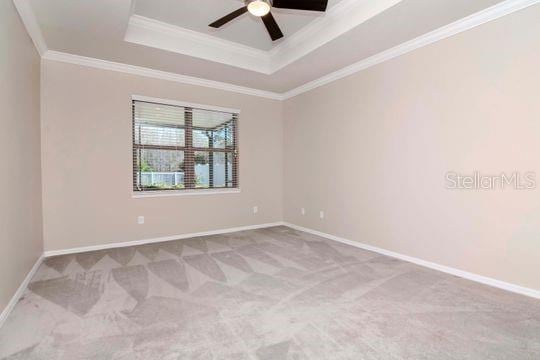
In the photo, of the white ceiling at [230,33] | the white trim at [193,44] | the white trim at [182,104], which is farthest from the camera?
the white trim at [182,104]

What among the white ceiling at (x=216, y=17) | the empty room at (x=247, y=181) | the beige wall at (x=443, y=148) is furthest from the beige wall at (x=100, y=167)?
the beige wall at (x=443, y=148)

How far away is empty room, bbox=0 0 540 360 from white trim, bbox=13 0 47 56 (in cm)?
2

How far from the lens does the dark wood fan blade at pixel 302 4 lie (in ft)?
8.02

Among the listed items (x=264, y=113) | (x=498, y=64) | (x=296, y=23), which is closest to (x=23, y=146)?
(x=296, y=23)

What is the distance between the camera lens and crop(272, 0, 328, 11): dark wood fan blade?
2.44 m

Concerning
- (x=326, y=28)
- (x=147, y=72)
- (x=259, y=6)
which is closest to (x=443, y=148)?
(x=326, y=28)

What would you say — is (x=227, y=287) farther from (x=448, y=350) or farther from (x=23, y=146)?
(x=23, y=146)

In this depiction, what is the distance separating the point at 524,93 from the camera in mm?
2518

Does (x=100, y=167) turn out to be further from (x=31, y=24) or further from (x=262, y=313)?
(x=262, y=313)

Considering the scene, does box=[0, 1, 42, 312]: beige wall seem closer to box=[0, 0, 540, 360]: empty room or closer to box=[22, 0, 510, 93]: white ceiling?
box=[0, 0, 540, 360]: empty room

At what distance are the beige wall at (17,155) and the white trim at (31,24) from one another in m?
0.08

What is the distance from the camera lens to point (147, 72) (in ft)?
13.9

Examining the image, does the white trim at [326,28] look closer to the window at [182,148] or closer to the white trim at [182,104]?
the white trim at [182,104]

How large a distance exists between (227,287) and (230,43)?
3.26m
